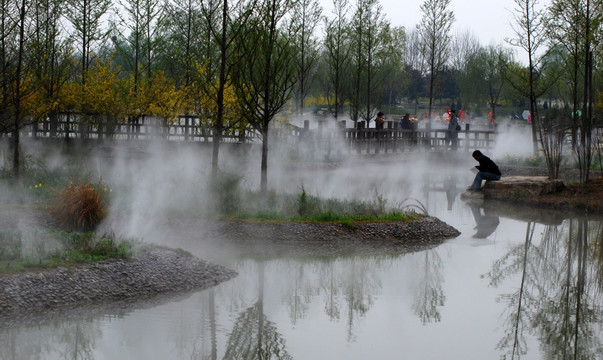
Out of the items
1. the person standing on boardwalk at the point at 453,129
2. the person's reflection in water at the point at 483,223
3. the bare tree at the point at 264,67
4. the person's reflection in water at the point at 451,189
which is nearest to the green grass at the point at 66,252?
the bare tree at the point at 264,67

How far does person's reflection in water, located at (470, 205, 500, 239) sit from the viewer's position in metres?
17.0

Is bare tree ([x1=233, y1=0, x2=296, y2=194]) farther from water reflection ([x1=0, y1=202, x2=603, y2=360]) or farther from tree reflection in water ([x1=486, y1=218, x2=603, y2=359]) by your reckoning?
tree reflection in water ([x1=486, y1=218, x2=603, y2=359])

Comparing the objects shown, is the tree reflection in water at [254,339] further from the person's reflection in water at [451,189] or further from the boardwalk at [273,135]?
the boardwalk at [273,135]

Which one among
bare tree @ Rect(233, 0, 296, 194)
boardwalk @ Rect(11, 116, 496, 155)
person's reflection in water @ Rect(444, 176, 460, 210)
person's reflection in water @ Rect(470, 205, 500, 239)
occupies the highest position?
bare tree @ Rect(233, 0, 296, 194)

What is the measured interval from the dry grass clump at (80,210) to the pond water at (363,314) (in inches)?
61.2

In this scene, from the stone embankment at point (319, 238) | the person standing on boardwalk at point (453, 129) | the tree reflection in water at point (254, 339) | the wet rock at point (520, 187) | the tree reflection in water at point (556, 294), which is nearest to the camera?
the tree reflection in water at point (254, 339)

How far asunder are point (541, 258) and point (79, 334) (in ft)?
29.1

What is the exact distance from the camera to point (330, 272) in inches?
500

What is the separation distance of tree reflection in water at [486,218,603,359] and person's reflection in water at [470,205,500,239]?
2.91ft

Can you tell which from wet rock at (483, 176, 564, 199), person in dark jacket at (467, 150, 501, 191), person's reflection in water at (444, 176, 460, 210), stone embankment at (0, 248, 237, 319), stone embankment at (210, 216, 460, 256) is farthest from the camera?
person in dark jacket at (467, 150, 501, 191)

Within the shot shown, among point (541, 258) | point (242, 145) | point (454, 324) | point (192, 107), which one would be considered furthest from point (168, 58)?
point (454, 324)

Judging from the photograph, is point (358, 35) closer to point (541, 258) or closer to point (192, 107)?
point (192, 107)

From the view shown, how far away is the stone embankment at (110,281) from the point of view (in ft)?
31.2

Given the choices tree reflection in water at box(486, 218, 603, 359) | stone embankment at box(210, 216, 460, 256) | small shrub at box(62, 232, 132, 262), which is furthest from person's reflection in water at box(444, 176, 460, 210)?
small shrub at box(62, 232, 132, 262)
